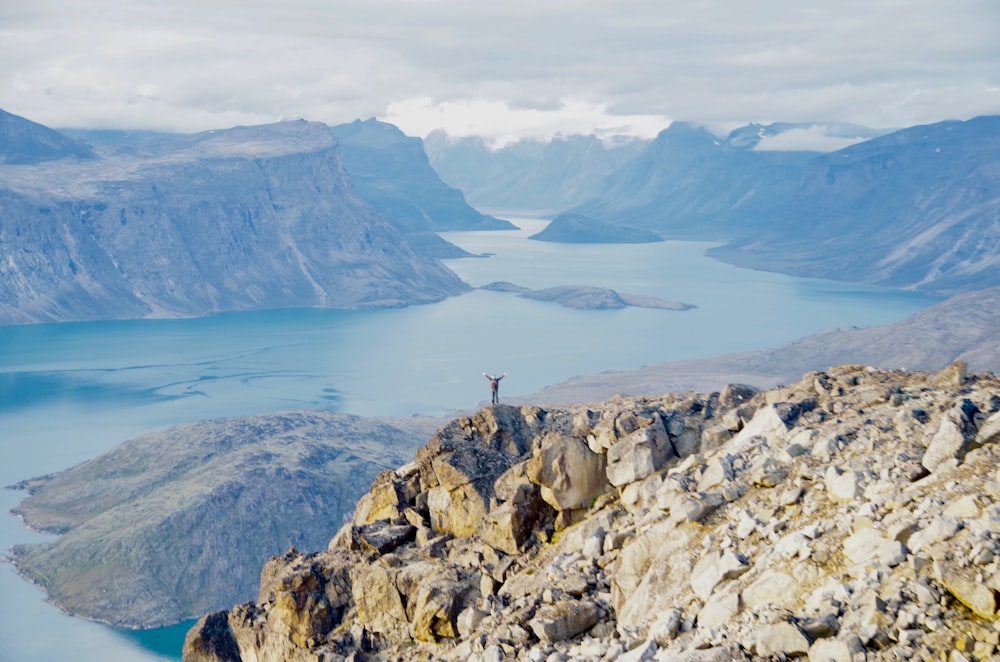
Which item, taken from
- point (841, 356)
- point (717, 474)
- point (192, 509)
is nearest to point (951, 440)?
point (717, 474)

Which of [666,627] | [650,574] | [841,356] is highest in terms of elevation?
[650,574]

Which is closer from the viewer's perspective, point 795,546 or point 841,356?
point 795,546

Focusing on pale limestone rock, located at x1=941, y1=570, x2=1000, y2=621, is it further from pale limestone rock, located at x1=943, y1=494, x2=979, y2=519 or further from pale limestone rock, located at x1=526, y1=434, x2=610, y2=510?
pale limestone rock, located at x1=526, y1=434, x2=610, y2=510

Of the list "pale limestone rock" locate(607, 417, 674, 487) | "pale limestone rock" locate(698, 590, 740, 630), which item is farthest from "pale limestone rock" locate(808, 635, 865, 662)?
"pale limestone rock" locate(607, 417, 674, 487)

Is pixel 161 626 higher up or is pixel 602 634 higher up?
pixel 602 634

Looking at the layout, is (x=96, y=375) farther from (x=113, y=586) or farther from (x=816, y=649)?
(x=816, y=649)

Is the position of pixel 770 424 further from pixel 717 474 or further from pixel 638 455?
pixel 638 455

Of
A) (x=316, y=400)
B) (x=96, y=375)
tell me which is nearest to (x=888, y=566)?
(x=316, y=400)
